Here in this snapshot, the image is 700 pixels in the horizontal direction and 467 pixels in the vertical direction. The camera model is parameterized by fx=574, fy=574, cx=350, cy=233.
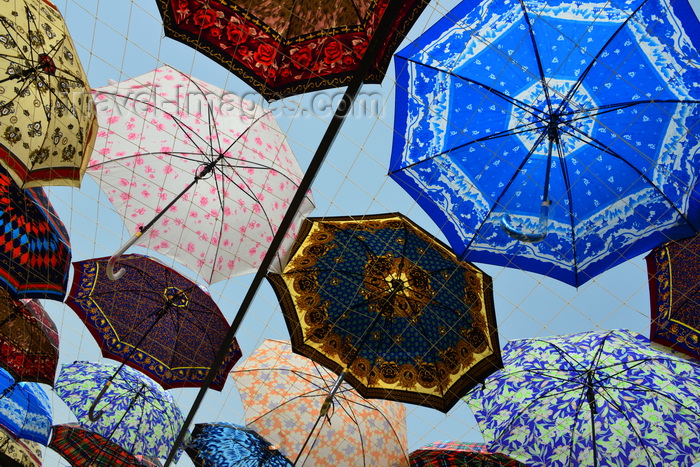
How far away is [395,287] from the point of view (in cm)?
561

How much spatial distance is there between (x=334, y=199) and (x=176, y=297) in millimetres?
2569

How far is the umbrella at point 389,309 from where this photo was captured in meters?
5.35

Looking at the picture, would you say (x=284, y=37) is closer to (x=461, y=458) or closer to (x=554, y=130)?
(x=554, y=130)

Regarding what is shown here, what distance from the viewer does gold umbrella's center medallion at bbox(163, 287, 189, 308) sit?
6.49 m

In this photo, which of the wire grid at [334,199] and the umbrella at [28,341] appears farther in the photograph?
the umbrella at [28,341]

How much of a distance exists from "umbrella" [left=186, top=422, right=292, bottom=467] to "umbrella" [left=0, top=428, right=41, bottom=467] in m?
3.10

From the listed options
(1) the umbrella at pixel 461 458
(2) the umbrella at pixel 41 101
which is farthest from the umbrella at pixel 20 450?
(1) the umbrella at pixel 461 458

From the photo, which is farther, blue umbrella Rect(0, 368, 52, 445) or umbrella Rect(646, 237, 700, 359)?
blue umbrella Rect(0, 368, 52, 445)

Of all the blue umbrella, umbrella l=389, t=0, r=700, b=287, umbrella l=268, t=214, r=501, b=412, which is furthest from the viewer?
the blue umbrella

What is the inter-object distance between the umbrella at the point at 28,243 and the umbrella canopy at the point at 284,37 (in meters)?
2.65

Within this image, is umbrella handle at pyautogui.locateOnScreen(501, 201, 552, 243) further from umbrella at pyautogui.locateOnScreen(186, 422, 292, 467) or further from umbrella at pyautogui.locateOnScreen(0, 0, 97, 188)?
umbrella at pyautogui.locateOnScreen(186, 422, 292, 467)

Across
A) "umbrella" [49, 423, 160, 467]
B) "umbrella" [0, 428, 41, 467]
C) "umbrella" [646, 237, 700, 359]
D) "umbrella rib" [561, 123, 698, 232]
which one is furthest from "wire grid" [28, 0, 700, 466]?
"umbrella" [0, 428, 41, 467]

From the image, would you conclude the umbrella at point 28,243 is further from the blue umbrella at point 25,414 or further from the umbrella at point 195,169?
the blue umbrella at point 25,414

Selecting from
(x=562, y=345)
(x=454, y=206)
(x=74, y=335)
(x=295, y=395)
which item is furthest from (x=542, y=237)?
(x=74, y=335)
